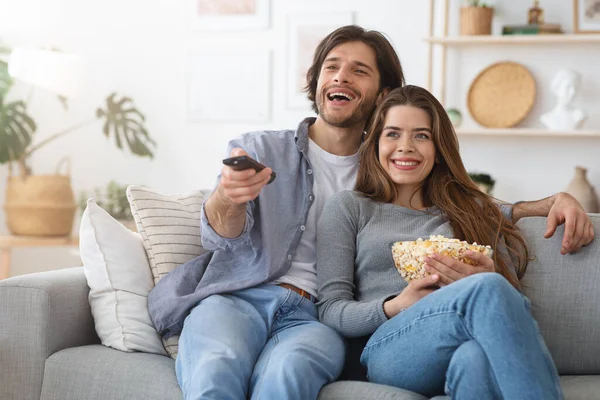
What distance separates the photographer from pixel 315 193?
2.30 meters

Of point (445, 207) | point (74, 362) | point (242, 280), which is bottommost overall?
point (74, 362)

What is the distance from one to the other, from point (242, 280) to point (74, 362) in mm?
451

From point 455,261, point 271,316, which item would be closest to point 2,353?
point 271,316

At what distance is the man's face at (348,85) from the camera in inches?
93.7

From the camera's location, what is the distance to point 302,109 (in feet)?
15.0

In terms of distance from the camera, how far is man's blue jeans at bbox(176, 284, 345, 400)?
1783 millimetres

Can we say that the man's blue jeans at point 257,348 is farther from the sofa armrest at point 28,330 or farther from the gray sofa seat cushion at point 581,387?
the gray sofa seat cushion at point 581,387

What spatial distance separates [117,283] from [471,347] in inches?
37.7

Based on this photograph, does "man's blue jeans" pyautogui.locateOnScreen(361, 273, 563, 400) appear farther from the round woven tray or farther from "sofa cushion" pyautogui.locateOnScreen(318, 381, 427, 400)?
the round woven tray

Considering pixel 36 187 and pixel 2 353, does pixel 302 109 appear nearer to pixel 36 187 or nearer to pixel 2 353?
pixel 36 187

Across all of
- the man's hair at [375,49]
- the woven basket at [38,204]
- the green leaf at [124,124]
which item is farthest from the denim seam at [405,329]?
the green leaf at [124,124]

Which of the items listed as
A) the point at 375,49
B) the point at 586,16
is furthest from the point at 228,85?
the point at 375,49

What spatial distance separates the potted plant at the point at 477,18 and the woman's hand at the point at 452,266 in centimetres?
251

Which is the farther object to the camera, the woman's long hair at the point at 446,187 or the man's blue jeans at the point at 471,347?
the woman's long hair at the point at 446,187
